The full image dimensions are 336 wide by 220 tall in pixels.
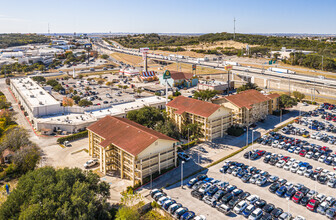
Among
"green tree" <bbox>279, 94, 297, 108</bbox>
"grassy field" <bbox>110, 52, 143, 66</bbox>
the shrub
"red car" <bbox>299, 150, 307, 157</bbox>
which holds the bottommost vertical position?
"red car" <bbox>299, 150, 307, 157</bbox>

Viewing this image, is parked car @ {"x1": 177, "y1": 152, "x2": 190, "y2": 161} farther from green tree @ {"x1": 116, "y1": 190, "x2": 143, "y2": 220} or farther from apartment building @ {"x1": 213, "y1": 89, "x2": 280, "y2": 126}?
apartment building @ {"x1": 213, "y1": 89, "x2": 280, "y2": 126}

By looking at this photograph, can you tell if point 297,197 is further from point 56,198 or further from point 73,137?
point 73,137

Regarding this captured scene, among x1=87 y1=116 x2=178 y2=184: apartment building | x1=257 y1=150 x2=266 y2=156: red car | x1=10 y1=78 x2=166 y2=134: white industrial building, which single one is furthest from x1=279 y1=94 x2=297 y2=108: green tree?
x1=87 y1=116 x2=178 y2=184: apartment building

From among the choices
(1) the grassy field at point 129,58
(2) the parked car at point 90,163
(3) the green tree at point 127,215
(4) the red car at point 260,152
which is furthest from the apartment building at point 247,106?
(1) the grassy field at point 129,58

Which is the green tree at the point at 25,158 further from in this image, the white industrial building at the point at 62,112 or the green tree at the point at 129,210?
the green tree at the point at 129,210

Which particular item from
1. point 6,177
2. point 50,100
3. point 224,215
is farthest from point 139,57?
point 224,215

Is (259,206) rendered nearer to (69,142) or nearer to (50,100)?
(69,142)

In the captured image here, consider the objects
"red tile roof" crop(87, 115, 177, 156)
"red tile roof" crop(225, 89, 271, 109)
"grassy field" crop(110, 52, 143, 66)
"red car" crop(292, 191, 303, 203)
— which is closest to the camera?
"red car" crop(292, 191, 303, 203)
